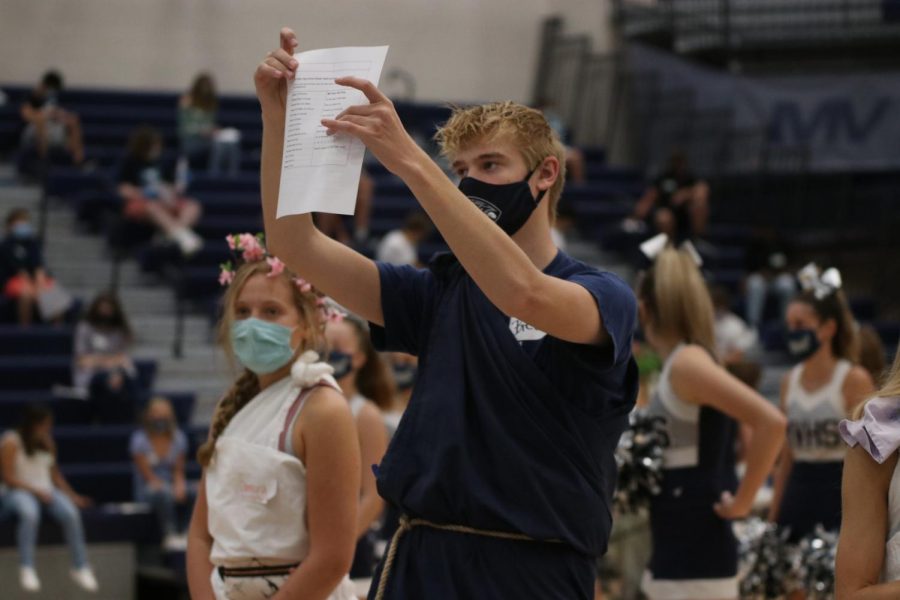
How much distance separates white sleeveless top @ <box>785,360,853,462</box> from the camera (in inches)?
237

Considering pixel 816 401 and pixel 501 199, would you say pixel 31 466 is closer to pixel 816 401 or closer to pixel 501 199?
pixel 816 401

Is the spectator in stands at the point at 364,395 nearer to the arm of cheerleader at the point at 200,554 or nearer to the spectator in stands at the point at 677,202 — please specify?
the arm of cheerleader at the point at 200,554

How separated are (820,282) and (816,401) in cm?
53

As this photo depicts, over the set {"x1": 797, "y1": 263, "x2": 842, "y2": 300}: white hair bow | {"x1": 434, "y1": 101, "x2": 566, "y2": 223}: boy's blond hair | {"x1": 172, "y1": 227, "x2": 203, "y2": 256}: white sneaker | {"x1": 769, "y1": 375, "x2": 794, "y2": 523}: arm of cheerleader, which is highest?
{"x1": 434, "y1": 101, "x2": 566, "y2": 223}: boy's blond hair

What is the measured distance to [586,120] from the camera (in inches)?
687

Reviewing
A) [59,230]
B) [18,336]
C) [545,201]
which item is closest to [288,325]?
[545,201]

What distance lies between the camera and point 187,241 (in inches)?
479

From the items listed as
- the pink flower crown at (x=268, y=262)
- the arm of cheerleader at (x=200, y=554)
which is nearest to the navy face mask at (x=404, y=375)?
Answer: the pink flower crown at (x=268, y=262)

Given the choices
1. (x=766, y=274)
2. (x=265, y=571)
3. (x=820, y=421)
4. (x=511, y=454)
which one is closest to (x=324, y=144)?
(x=511, y=454)

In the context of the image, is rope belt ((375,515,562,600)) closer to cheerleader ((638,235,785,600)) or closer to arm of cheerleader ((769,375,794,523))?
cheerleader ((638,235,785,600))

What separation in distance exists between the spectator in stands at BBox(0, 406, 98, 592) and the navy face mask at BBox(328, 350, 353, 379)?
3.93 m

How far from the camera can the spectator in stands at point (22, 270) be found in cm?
1120

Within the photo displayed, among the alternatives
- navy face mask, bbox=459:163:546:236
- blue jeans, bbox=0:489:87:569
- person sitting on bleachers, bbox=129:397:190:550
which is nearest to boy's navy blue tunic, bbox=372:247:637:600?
navy face mask, bbox=459:163:546:236

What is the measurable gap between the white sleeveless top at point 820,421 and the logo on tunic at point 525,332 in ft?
10.7
